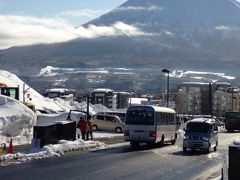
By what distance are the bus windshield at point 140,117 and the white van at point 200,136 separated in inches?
99.7

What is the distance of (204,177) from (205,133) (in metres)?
15.1

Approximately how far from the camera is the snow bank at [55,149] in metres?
24.8

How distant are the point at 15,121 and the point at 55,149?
29.5ft

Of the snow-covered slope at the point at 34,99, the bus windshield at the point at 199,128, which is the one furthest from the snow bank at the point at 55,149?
the snow-covered slope at the point at 34,99

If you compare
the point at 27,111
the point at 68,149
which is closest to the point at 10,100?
the point at 27,111

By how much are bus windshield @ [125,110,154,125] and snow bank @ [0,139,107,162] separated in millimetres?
2458

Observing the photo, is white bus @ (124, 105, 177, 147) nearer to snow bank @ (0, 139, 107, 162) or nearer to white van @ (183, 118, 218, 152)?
snow bank @ (0, 139, 107, 162)

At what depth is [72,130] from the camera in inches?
1342

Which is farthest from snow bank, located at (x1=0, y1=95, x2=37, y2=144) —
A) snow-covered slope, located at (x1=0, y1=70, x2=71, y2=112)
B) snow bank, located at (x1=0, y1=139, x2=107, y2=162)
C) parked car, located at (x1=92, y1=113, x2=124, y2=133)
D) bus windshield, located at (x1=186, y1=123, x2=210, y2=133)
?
snow-covered slope, located at (x1=0, y1=70, x2=71, y2=112)

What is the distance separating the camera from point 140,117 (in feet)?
120

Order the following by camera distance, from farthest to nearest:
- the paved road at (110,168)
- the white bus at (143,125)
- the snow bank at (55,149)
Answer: the white bus at (143,125), the snow bank at (55,149), the paved road at (110,168)

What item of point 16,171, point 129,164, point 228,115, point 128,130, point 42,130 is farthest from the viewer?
point 228,115

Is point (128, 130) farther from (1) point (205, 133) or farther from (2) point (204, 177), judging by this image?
(2) point (204, 177)

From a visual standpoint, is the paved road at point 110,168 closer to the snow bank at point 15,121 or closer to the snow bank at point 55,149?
the snow bank at point 55,149
